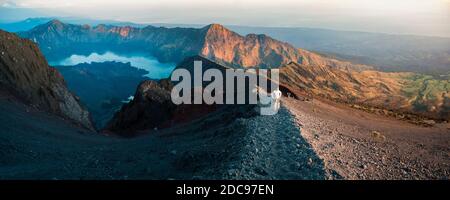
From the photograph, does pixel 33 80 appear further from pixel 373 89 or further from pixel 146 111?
pixel 373 89

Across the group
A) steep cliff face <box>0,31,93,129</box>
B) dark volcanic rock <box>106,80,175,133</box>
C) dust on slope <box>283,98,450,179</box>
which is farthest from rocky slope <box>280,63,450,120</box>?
dust on slope <box>283,98,450,179</box>

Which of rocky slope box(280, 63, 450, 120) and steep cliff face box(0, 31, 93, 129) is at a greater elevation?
steep cliff face box(0, 31, 93, 129)

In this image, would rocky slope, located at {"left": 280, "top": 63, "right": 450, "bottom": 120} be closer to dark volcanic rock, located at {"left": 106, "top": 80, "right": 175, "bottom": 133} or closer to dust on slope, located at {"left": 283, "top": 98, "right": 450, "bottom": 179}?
dark volcanic rock, located at {"left": 106, "top": 80, "right": 175, "bottom": 133}

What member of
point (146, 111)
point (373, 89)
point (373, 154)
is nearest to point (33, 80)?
point (146, 111)

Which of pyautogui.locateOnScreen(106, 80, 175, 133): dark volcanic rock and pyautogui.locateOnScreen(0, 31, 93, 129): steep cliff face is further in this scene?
pyautogui.locateOnScreen(106, 80, 175, 133): dark volcanic rock

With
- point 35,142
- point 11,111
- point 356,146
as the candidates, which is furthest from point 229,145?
point 11,111

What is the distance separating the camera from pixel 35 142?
29.6 meters

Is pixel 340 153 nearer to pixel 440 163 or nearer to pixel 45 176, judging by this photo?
pixel 440 163

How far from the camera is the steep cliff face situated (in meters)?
46.9

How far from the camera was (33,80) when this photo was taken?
5125 centimetres

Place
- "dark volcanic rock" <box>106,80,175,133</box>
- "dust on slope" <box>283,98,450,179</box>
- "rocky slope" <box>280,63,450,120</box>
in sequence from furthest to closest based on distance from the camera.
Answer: "rocky slope" <box>280,63,450,120</box> → "dark volcanic rock" <box>106,80,175,133</box> → "dust on slope" <box>283,98,450,179</box>

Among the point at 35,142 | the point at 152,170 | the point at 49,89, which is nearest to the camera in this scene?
the point at 152,170
